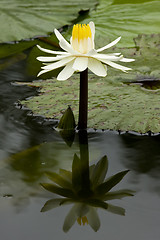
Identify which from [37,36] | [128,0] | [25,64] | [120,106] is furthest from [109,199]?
[128,0]

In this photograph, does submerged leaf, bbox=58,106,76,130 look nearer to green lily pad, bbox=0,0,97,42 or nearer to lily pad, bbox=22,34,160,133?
lily pad, bbox=22,34,160,133

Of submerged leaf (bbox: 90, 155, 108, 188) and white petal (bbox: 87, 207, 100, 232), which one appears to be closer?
white petal (bbox: 87, 207, 100, 232)

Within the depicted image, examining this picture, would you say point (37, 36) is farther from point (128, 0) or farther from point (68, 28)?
point (128, 0)

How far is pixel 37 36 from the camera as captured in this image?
2406 millimetres

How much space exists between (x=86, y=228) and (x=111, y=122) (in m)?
0.56

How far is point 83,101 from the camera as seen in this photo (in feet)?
4.17

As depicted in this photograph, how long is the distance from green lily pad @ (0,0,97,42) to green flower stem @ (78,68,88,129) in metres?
1.17

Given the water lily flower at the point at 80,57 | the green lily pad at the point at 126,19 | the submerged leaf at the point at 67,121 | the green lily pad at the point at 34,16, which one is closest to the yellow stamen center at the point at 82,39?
the water lily flower at the point at 80,57

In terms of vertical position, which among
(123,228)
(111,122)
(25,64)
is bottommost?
(123,228)

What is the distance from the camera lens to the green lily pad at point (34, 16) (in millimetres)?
2365

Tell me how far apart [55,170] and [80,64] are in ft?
1.01

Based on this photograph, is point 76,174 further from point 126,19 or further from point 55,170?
point 126,19

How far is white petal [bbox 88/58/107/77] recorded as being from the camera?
1.12 meters

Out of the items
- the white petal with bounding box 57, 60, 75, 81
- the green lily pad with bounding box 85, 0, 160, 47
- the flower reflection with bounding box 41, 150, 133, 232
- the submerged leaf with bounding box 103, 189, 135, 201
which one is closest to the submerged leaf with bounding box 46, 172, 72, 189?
the flower reflection with bounding box 41, 150, 133, 232
